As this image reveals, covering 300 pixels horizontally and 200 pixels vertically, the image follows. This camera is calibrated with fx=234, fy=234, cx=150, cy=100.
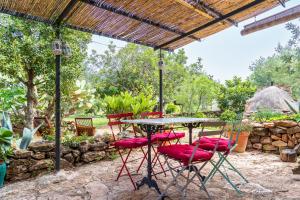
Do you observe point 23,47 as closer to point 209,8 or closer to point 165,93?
point 209,8

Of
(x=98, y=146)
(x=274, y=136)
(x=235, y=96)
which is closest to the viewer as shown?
(x=98, y=146)

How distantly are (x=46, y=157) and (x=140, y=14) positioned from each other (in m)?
2.54

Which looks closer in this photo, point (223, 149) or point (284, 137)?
point (223, 149)

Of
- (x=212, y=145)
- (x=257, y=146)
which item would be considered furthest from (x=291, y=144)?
(x=212, y=145)

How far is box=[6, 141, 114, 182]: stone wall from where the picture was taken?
311cm

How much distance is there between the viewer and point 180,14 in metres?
3.63

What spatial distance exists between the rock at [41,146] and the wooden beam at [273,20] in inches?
131

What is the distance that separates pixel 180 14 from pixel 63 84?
343cm

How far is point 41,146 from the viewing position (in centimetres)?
340

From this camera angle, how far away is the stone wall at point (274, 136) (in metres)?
4.23

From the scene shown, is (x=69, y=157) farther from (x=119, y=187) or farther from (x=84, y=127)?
(x=84, y=127)

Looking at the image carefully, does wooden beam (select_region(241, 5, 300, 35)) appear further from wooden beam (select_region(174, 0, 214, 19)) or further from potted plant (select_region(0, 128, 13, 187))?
potted plant (select_region(0, 128, 13, 187))

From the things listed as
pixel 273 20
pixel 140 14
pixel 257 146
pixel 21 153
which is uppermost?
pixel 140 14

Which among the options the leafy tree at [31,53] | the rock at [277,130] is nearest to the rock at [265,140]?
the rock at [277,130]
